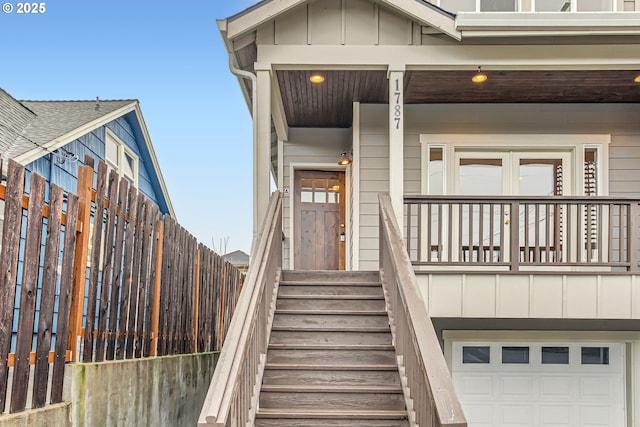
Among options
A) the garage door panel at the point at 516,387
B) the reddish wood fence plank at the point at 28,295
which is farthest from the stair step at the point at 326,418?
the garage door panel at the point at 516,387

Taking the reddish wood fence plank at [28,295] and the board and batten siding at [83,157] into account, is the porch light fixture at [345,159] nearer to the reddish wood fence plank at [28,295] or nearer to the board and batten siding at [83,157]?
the board and batten siding at [83,157]

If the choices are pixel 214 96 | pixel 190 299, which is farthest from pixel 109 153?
pixel 214 96

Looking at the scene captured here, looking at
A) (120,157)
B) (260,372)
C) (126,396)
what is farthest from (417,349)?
(120,157)

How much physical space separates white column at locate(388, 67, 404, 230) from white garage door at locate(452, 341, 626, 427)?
205cm

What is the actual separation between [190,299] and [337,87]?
9.86 feet

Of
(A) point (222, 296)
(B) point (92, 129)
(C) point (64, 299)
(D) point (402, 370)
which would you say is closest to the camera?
(C) point (64, 299)

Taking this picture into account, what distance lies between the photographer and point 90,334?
3.31m

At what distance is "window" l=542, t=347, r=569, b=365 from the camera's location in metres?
6.81

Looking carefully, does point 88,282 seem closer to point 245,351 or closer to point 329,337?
point 245,351

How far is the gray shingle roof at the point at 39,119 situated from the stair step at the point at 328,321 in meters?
4.21

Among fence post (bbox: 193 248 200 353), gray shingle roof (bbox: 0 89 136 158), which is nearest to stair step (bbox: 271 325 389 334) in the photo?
fence post (bbox: 193 248 200 353)

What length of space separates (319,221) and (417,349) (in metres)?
5.52

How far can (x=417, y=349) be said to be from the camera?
331 centimetres
